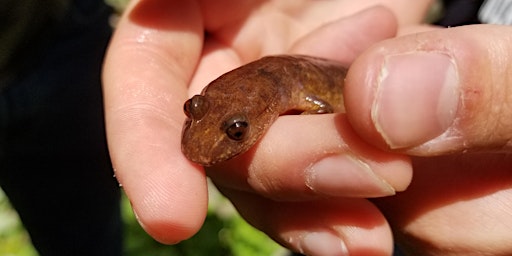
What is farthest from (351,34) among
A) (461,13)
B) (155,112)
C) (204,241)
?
(204,241)

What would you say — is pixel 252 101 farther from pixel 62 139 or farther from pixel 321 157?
pixel 62 139

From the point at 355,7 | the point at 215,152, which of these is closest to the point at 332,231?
the point at 215,152

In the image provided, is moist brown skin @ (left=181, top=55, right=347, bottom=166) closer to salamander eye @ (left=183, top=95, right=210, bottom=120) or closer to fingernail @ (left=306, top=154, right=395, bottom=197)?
salamander eye @ (left=183, top=95, right=210, bottom=120)

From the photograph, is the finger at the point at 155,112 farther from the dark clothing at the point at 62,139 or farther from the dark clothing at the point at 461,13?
the dark clothing at the point at 461,13

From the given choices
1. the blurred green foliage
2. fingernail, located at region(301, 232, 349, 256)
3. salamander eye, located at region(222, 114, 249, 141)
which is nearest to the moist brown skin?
salamander eye, located at region(222, 114, 249, 141)

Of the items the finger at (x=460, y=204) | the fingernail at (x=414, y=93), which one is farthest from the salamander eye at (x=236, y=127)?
the finger at (x=460, y=204)

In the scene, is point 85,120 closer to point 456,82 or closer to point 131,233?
point 131,233
